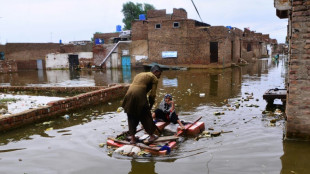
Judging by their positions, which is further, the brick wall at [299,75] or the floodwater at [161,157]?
the brick wall at [299,75]

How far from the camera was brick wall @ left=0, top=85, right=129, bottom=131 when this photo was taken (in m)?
7.02

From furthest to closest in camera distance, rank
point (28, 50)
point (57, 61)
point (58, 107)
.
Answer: point (28, 50), point (57, 61), point (58, 107)

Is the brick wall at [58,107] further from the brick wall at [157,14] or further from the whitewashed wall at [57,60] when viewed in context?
the whitewashed wall at [57,60]

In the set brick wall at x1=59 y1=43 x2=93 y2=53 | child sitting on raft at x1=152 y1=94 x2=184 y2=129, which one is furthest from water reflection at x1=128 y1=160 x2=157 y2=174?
brick wall at x1=59 y1=43 x2=93 y2=53

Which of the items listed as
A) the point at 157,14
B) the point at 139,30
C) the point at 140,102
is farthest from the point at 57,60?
the point at 140,102

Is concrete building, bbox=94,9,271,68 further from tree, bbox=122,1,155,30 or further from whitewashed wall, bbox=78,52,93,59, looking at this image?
tree, bbox=122,1,155,30

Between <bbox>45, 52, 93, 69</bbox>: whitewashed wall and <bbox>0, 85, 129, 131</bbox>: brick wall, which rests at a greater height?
<bbox>45, 52, 93, 69</bbox>: whitewashed wall

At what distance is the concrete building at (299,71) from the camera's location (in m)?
5.23

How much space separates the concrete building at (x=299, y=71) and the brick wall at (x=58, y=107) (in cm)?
671

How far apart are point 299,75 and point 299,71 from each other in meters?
0.08

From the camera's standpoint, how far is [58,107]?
8508 mm

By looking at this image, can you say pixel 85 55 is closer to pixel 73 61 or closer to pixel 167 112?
pixel 73 61

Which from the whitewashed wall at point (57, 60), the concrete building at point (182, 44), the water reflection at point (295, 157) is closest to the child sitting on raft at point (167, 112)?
the water reflection at point (295, 157)

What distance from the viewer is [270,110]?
8.45 meters
